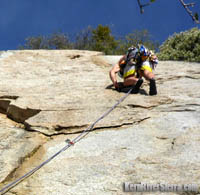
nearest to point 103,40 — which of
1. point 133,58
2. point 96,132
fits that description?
point 133,58

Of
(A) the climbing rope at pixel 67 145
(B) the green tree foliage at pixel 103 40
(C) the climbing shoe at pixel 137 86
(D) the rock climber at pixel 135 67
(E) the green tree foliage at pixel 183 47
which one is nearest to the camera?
(A) the climbing rope at pixel 67 145

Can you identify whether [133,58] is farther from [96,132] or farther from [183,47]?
[183,47]

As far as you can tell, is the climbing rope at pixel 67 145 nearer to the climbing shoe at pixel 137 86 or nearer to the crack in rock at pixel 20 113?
the climbing shoe at pixel 137 86

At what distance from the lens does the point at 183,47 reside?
15.3m

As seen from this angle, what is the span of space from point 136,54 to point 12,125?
3071mm

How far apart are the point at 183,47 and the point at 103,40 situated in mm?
9494

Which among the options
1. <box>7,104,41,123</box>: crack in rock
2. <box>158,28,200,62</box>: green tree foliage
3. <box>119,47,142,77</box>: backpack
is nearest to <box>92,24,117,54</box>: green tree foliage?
<box>158,28,200,62</box>: green tree foliage

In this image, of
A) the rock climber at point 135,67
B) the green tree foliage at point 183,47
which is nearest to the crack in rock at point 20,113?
the rock climber at point 135,67

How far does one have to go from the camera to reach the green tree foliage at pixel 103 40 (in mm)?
21562

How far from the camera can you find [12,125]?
5820mm

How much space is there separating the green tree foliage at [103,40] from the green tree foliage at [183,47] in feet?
17.2

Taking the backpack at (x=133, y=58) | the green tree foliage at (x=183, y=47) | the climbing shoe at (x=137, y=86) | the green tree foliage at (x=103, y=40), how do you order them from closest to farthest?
the climbing shoe at (x=137, y=86), the backpack at (x=133, y=58), the green tree foliage at (x=183, y=47), the green tree foliage at (x=103, y=40)

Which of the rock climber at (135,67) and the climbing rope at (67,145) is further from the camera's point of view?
the rock climber at (135,67)

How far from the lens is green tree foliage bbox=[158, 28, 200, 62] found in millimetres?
14695
